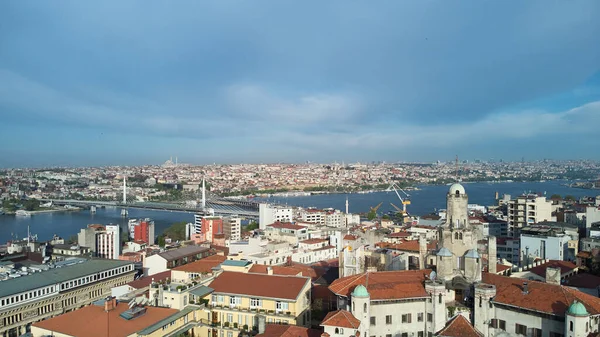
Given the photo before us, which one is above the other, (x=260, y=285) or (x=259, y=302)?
(x=260, y=285)

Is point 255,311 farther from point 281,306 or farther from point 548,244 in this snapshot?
point 548,244

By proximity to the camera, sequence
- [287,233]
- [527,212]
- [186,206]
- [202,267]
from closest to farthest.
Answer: [202,267] → [287,233] → [527,212] → [186,206]

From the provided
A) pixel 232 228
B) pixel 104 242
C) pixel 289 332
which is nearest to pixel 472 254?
pixel 289 332

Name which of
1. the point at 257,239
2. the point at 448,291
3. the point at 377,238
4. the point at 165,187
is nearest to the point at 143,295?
the point at 448,291

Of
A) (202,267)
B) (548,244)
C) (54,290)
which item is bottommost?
(54,290)

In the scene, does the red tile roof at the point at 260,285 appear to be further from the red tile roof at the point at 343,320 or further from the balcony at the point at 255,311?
the red tile roof at the point at 343,320

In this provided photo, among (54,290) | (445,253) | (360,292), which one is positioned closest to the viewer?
(360,292)

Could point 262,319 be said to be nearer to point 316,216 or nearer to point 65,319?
point 65,319

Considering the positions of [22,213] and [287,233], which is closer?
[287,233]
